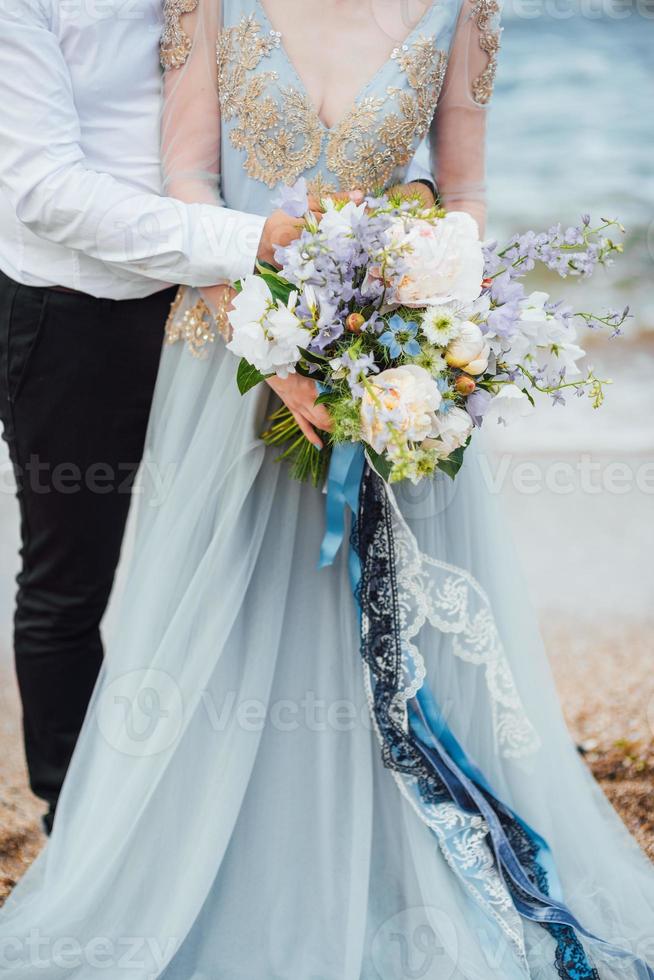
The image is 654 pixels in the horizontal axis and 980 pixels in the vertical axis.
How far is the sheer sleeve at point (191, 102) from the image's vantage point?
166cm

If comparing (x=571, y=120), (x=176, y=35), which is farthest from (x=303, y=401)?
(x=571, y=120)

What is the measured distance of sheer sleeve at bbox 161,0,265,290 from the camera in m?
1.66

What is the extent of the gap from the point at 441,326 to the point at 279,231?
36 cm

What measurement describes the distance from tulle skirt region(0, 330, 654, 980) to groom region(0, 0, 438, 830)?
142 millimetres

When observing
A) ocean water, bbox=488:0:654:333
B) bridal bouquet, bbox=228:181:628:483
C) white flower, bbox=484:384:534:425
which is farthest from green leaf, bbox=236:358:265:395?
ocean water, bbox=488:0:654:333

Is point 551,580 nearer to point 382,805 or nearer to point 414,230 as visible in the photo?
point 382,805

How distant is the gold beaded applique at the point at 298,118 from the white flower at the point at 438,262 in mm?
362

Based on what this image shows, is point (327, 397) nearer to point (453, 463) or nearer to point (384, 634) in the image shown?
point (453, 463)

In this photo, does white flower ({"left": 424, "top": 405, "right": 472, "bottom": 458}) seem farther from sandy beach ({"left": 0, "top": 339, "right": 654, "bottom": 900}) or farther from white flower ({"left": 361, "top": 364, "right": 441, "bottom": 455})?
sandy beach ({"left": 0, "top": 339, "right": 654, "bottom": 900})

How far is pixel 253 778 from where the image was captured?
5.79 ft

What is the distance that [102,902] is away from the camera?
1.66 m

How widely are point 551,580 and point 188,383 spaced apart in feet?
7.59

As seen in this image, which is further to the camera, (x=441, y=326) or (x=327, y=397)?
(x=327, y=397)

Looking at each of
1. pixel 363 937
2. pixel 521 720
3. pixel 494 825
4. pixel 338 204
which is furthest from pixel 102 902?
pixel 338 204
